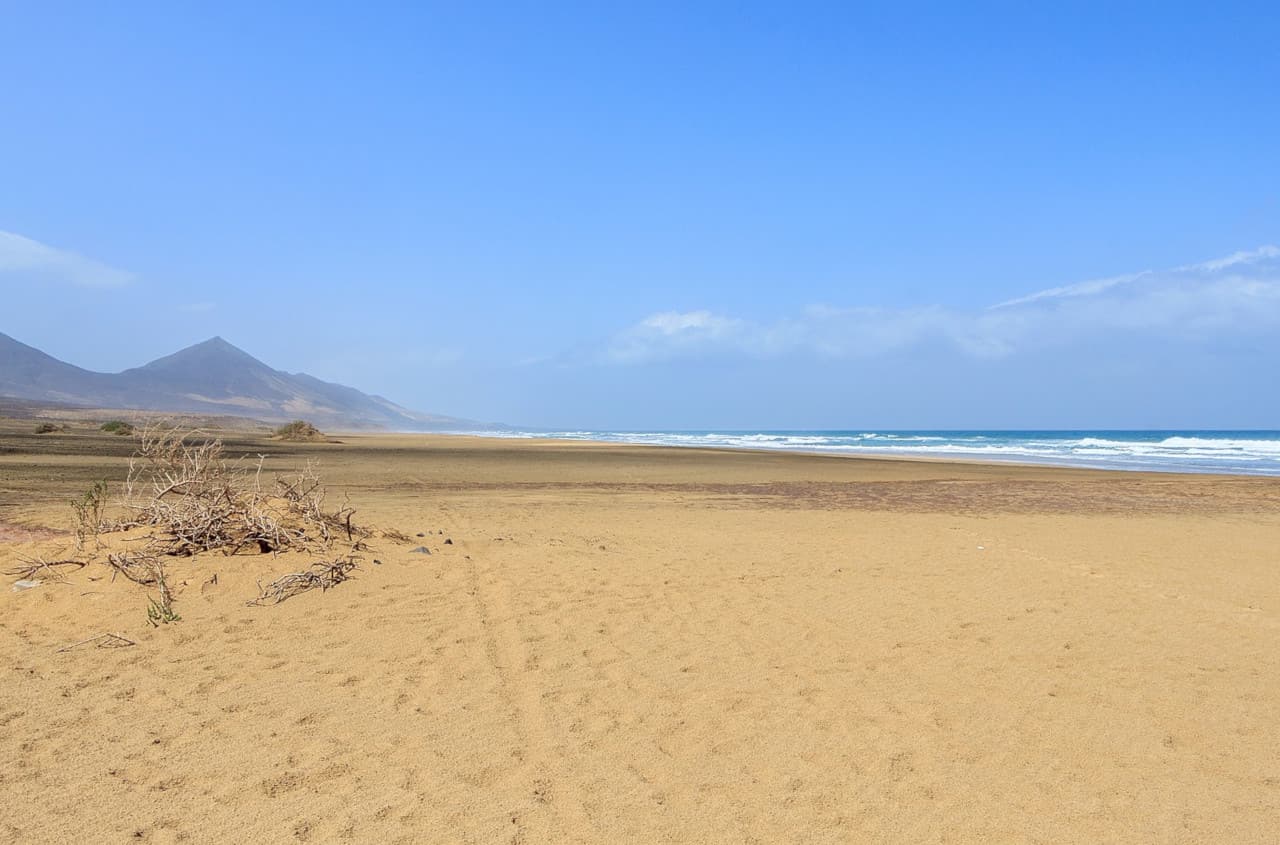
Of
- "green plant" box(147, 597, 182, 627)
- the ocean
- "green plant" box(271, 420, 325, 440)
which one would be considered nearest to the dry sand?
"green plant" box(147, 597, 182, 627)

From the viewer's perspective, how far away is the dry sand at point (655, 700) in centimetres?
348

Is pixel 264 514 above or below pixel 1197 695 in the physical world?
above

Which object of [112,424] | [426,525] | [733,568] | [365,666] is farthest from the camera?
[112,424]

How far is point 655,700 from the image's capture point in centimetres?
486

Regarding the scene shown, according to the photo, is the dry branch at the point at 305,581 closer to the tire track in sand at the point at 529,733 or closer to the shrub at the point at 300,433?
the tire track in sand at the point at 529,733

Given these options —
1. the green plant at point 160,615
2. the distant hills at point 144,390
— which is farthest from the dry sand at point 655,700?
the distant hills at point 144,390

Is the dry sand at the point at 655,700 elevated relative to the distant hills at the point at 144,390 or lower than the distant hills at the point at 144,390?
lower

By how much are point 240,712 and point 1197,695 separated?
5.93 m

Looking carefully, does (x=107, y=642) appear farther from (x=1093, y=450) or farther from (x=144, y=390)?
(x=144, y=390)

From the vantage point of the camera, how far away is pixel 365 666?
532 centimetres

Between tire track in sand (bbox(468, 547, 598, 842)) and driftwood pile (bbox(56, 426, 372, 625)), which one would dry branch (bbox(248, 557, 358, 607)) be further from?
tire track in sand (bbox(468, 547, 598, 842))

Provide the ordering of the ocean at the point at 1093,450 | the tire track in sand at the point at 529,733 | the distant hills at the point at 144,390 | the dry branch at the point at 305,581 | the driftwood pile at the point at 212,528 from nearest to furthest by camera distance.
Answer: the tire track in sand at the point at 529,733 < the dry branch at the point at 305,581 < the driftwood pile at the point at 212,528 < the ocean at the point at 1093,450 < the distant hills at the point at 144,390

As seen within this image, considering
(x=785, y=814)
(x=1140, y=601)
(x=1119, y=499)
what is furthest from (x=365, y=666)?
(x=1119, y=499)

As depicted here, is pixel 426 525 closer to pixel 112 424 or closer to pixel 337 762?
pixel 337 762
